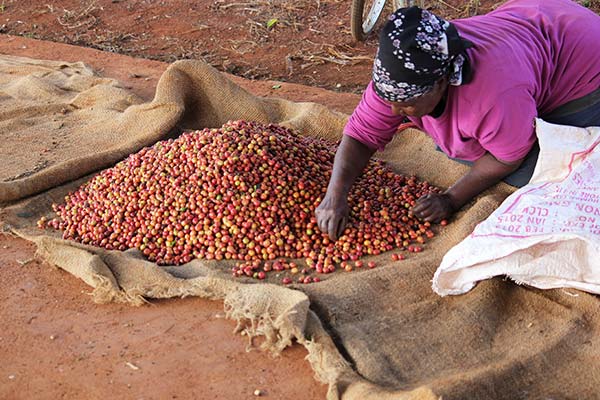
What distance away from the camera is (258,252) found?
258 cm

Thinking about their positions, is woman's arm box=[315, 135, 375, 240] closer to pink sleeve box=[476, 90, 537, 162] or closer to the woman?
the woman

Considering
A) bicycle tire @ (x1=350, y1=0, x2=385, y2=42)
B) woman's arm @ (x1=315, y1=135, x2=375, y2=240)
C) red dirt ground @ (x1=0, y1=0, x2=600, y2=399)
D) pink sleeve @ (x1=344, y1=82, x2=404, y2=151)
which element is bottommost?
bicycle tire @ (x1=350, y1=0, x2=385, y2=42)

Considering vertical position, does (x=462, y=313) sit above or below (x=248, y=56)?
above

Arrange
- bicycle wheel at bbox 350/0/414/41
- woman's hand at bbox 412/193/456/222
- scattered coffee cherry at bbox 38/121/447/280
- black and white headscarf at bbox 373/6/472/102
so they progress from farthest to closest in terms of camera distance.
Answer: bicycle wheel at bbox 350/0/414/41 < woman's hand at bbox 412/193/456/222 < scattered coffee cherry at bbox 38/121/447/280 < black and white headscarf at bbox 373/6/472/102

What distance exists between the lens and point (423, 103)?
2.40 m

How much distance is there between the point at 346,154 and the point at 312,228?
1.06 feet

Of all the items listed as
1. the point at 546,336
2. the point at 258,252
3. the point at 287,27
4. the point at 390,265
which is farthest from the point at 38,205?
the point at 287,27

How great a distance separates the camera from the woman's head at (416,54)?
2227 mm

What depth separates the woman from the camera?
228 centimetres

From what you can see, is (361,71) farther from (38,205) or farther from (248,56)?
(38,205)

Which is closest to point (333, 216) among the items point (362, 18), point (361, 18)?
point (361, 18)

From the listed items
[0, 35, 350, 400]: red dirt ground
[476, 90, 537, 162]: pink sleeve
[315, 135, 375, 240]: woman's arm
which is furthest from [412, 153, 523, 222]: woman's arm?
[0, 35, 350, 400]: red dirt ground

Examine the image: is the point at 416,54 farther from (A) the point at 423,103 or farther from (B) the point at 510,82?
(B) the point at 510,82

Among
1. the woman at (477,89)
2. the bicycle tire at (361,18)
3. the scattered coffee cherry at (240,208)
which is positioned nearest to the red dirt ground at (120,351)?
the scattered coffee cherry at (240,208)
